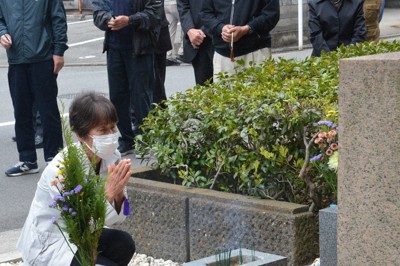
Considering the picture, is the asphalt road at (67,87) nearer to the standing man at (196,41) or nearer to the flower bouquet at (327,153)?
the standing man at (196,41)

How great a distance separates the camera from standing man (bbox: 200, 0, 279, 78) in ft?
28.3

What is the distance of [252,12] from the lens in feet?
28.6

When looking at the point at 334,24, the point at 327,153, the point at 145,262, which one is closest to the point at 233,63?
the point at 334,24

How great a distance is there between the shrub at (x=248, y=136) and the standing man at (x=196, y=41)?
186cm

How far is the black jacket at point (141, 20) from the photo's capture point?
964cm

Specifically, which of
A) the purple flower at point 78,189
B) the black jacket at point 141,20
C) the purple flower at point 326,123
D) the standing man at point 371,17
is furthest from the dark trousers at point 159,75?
the purple flower at point 78,189

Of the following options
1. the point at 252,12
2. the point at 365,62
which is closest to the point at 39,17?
the point at 252,12

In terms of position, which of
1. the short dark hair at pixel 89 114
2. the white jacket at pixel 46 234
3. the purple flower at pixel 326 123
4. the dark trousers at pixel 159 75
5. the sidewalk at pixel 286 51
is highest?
the short dark hair at pixel 89 114

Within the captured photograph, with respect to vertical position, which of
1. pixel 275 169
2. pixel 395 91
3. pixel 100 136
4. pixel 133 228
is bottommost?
pixel 133 228

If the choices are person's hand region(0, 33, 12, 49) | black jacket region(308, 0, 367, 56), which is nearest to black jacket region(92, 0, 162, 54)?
person's hand region(0, 33, 12, 49)

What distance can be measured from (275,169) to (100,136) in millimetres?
1348

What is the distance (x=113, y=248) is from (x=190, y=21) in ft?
14.2

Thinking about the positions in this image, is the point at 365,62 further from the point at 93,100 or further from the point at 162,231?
the point at 162,231

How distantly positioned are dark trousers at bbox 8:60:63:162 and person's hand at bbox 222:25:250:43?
176 cm
